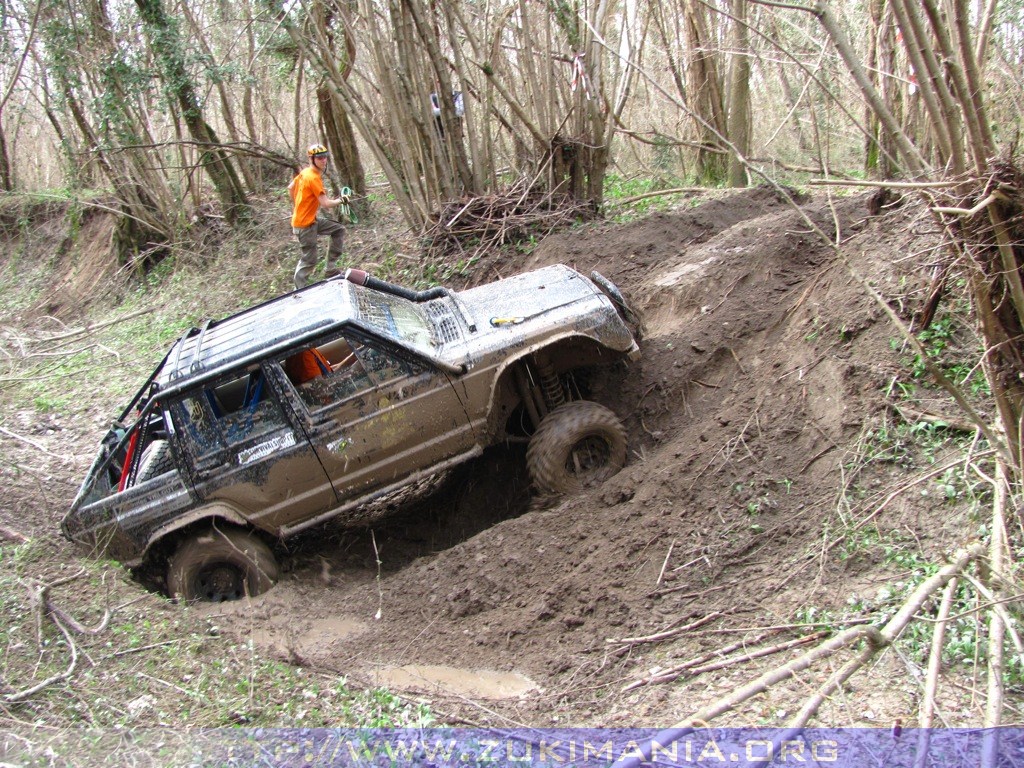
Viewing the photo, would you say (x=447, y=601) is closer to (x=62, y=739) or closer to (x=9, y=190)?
(x=62, y=739)

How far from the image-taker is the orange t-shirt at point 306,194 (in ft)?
31.4

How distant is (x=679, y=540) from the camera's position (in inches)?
191

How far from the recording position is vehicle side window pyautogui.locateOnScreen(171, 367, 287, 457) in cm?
553

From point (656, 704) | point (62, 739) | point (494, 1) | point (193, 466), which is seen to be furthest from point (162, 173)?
point (656, 704)

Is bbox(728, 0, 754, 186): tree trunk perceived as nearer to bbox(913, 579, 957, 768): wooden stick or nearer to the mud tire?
the mud tire

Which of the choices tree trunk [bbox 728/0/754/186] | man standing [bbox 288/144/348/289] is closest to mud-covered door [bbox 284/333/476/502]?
man standing [bbox 288/144/348/289]

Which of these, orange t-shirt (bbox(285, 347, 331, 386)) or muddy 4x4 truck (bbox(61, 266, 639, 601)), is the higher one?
orange t-shirt (bbox(285, 347, 331, 386))

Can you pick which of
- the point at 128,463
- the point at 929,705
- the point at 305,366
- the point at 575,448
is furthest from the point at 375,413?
the point at 929,705

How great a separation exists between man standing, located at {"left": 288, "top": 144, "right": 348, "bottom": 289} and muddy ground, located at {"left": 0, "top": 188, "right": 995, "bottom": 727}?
399 centimetres

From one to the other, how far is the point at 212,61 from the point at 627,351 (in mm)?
10992

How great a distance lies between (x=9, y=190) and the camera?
1922 centimetres

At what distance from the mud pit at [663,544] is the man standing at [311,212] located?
14.8 ft

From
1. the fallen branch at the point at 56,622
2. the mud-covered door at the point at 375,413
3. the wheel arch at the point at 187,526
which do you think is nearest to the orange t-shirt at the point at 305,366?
the mud-covered door at the point at 375,413

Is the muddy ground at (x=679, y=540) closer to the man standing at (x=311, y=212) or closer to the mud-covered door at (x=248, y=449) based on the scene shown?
the mud-covered door at (x=248, y=449)
